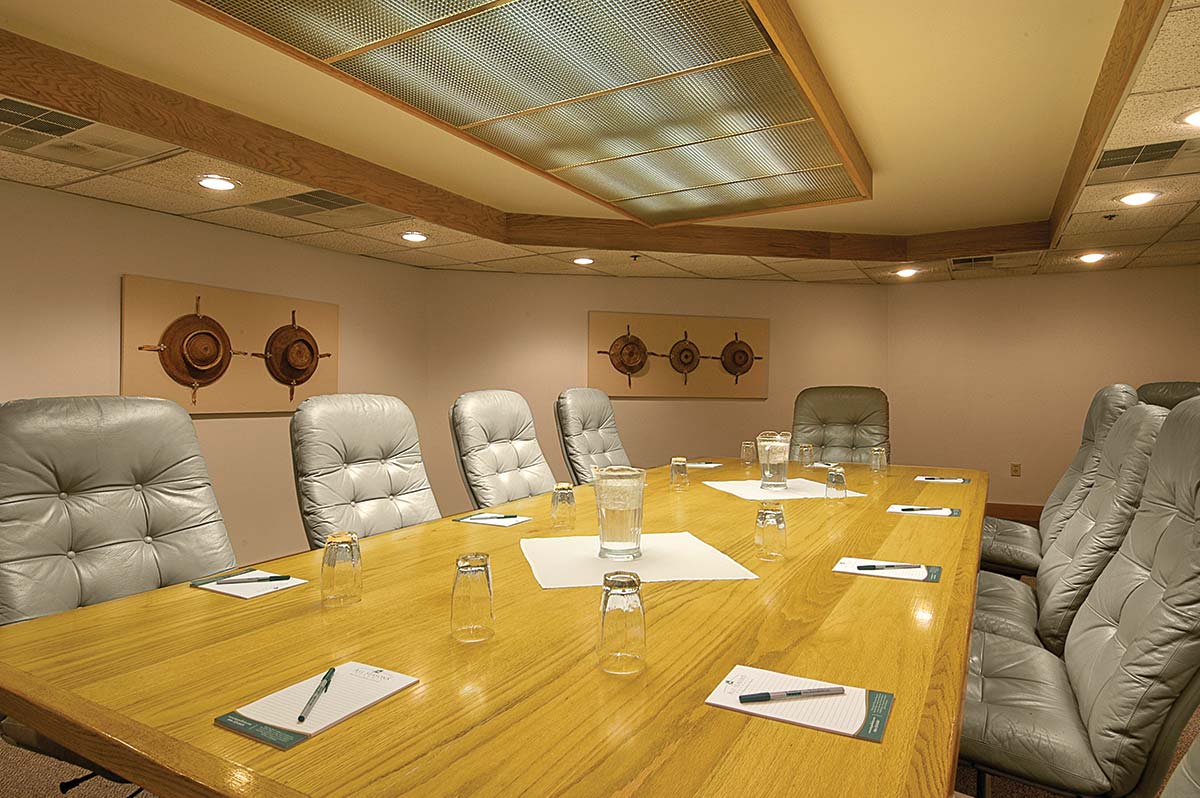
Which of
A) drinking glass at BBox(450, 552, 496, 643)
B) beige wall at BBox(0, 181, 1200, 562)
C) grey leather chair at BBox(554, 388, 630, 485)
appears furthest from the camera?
beige wall at BBox(0, 181, 1200, 562)

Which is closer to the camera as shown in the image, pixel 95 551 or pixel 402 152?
pixel 95 551

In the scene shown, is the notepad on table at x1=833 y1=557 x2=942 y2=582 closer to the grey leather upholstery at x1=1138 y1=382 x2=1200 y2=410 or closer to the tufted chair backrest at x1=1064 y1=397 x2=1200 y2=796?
the tufted chair backrest at x1=1064 y1=397 x2=1200 y2=796

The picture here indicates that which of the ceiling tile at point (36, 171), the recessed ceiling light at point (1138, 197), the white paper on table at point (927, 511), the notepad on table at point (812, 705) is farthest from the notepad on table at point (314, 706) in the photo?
the recessed ceiling light at point (1138, 197)

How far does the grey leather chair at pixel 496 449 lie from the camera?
2.90m

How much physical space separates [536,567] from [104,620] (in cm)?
80

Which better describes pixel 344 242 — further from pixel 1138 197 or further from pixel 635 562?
pixel 1138 197

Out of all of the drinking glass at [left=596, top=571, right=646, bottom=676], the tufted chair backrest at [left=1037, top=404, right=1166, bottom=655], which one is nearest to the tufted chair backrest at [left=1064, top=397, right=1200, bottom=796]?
the tufted chair backrest at [left=1037, top=404, right=1166, bottom=655]

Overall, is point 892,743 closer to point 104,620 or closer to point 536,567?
point 536,567

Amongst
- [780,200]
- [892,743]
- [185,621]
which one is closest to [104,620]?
[185,621]

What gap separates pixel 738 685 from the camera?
3.25 ft

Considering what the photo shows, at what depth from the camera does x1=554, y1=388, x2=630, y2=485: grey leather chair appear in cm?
375

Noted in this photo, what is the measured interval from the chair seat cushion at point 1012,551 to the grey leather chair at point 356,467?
7.32ft

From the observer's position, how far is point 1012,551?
302 centimetres

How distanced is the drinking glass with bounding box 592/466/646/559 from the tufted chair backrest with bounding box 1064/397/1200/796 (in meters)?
0.92
